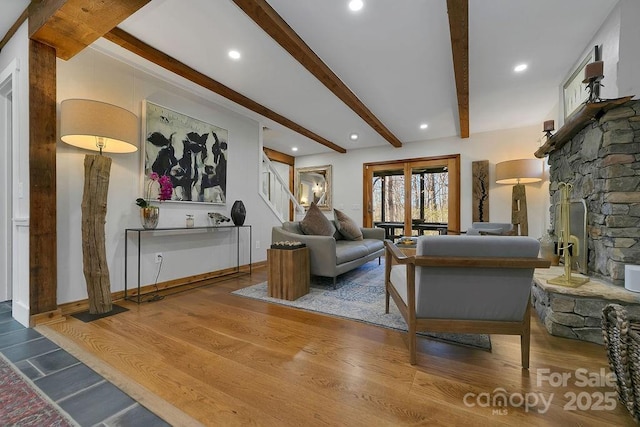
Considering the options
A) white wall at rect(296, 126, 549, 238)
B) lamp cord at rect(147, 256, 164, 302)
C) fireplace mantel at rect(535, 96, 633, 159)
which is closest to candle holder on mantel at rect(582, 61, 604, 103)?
fireplace mantel at rect(535, 96, 633, 159)

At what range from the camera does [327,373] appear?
1.48 metres

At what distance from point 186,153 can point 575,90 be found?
4.55 meters

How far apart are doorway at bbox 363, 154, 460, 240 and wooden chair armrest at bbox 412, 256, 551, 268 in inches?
163

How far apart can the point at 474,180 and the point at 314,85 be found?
384 centimetres

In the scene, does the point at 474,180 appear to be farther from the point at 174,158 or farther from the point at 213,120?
the point at 174,158

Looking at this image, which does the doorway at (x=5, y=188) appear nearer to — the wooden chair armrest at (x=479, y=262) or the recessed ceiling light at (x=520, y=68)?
the wooden chair armrest at (x=479, y=262)

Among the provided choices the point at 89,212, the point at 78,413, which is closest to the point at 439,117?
the point at 89,212

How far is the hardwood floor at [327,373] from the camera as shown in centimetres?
119

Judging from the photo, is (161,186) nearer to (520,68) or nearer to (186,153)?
(186,153)

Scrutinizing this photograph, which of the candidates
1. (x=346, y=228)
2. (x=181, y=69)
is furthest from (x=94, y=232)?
(x=346, y=228)

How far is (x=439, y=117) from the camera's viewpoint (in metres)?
4.48

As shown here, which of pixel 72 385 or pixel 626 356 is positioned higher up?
pixel 626 356

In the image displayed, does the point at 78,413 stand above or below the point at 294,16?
below

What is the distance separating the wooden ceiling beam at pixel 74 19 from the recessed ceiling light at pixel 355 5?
56.1 inches
